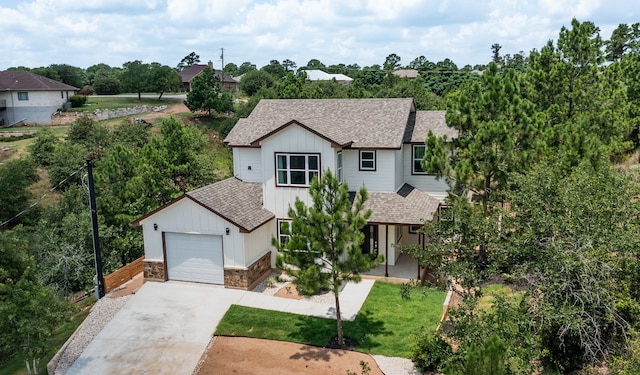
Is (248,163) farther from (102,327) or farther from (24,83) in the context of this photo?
(24,83)

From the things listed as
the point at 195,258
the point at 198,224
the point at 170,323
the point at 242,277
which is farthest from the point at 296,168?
the point at 170,323

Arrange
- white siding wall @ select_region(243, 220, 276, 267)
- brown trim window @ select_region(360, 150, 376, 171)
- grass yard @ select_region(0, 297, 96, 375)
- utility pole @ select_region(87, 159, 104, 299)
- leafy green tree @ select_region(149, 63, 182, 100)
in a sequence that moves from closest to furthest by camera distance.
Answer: grass yard @ select_region(0, 297, 96, 375) → utility pole @ select_region(87, 159, 104, 299) → white siding wall @ select_region(243, 220, 276, 267) → brown trim window @ select_region(360, 150, 376, 171) → leafy green tree @ select_region(149, 63, 182, 100)

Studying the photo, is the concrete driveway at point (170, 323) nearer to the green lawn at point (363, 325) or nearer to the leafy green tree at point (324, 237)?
the green lawn at point (363, 325)

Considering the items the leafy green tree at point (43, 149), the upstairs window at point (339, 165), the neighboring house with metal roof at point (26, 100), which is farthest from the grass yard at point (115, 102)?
the upstairs window at point (339, 165)

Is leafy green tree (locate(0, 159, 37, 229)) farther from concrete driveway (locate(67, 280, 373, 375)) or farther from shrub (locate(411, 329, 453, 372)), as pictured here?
shrub (locate(411, 329, 453, 372))

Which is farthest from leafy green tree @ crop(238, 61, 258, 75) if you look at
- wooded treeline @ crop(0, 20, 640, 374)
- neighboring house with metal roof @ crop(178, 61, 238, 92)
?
wooded treeline @ crop(0, 20, 640, 374)

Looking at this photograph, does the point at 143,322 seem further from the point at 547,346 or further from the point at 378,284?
the point at 547,346
